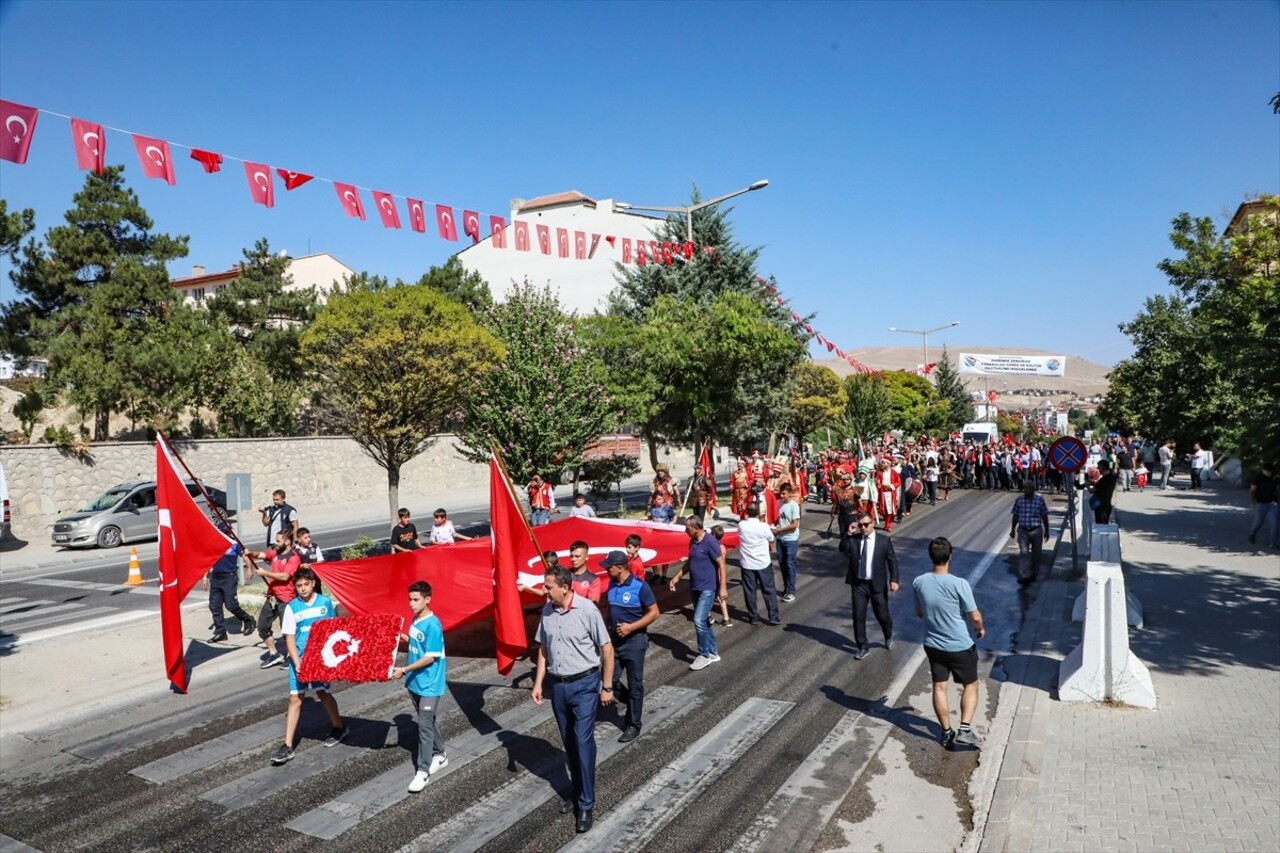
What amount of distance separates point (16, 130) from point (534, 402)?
10.4 meters

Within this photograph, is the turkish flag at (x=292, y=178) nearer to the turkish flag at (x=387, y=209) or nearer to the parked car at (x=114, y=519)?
the turkish flag at (x=387, y=209)

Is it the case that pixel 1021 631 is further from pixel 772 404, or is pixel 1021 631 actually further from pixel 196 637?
pixel 772 404

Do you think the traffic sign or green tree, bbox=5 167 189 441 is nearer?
the traffic sign

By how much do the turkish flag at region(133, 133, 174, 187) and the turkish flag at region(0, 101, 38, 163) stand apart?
4.64 feet

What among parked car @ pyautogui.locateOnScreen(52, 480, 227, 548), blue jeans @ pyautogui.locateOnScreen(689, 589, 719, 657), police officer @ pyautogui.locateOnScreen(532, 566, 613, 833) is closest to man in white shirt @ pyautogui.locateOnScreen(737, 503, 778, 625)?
blue jeans @ pyautogui.locateOnScreen(689, 589, 719, 657)

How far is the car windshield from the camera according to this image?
2296 cm

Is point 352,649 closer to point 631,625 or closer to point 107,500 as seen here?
point 631,625

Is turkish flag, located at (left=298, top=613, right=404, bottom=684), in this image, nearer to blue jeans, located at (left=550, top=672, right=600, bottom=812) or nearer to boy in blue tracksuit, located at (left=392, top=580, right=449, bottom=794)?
boy in blue tracksuit, located at (left=392, top=580, right=449, bottom=794)

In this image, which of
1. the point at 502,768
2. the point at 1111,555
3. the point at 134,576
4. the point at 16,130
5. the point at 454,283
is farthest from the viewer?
the point at 454,283

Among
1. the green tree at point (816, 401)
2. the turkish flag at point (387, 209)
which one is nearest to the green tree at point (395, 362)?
the turkish flag at point (387, 209)

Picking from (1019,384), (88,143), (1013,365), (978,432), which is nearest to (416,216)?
(88,143)

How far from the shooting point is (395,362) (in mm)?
17547

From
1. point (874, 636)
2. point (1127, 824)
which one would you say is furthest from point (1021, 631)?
point (1127, 824)

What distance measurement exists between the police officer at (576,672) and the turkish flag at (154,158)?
29.7ft
